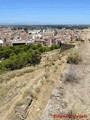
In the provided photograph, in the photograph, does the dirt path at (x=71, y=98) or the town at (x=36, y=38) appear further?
the town at (x=36, y=38)

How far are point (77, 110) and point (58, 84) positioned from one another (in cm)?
208

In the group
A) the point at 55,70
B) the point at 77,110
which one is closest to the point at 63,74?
the point at 55,70

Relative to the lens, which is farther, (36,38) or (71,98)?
(36,38)

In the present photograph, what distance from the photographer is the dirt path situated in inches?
220

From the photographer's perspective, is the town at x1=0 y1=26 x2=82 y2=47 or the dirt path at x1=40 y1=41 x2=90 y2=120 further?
the town at x1=0 y1=26 x2=82 y2=47

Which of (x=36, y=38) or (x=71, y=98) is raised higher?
(x=71, y=98)

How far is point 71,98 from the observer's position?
6.42 m

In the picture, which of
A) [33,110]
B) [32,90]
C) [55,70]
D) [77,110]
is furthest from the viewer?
[55,70]

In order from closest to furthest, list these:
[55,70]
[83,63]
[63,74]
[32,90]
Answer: [32,90]
[63,74]
[55,70]
[83,63]

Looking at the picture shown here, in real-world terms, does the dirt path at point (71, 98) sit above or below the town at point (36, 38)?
above

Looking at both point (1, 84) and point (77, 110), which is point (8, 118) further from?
point (1, 84)

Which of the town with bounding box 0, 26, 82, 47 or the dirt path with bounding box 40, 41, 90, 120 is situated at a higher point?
the dirt path with bounding box 40, 41, 90, 120

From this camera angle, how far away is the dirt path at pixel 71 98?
558 centimetres

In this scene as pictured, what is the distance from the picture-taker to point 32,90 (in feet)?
24.0
